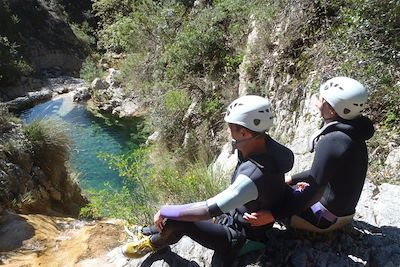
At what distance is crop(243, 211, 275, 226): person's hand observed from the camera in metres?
2.75

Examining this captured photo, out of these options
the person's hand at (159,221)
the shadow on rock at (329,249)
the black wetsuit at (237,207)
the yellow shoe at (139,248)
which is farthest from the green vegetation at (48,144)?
the shadow on rock at (329,249)

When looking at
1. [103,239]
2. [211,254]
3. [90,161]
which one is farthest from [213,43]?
[211,254]

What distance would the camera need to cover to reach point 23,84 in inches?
879

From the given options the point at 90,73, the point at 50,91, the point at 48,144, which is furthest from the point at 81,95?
the point at 48,144

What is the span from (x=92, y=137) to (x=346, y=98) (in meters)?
14.1

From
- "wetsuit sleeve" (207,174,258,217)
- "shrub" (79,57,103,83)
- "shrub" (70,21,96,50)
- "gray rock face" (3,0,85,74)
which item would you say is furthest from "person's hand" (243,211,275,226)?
"shrub" (70,21,96,50)

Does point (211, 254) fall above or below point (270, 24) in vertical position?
below

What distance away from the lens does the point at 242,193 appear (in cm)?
253

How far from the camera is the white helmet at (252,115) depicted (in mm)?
2635

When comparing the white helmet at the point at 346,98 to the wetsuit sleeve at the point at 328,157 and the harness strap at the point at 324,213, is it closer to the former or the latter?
the wetsuit sleeve at the point at 328,157

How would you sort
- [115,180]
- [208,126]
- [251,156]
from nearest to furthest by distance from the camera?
[251,156], [208,126], [115,180]

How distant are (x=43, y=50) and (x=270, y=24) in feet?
71.7

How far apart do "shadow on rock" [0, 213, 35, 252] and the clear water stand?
491cm

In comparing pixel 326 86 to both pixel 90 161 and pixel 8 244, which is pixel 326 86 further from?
pixel 90 161
